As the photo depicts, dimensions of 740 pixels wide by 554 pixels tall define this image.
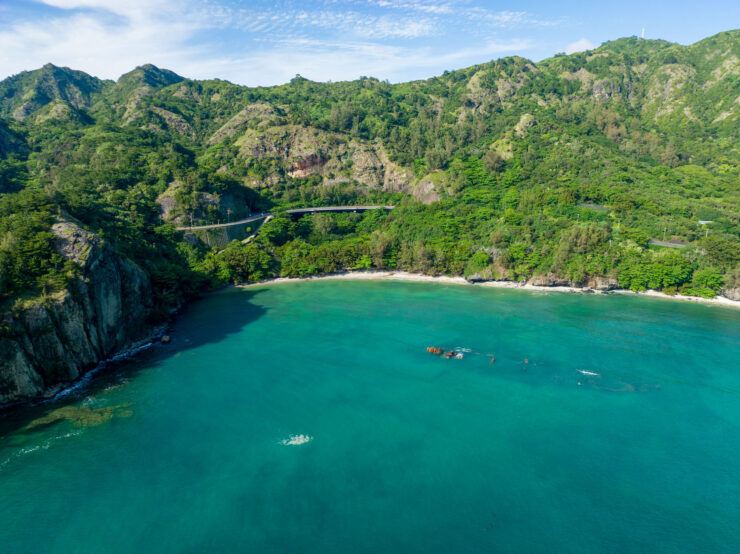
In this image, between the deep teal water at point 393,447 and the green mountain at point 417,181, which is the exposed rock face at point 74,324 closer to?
the green mountain at point 417,181

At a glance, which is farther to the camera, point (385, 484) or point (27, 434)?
point (27, 434)

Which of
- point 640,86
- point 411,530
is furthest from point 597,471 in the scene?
point 640,86

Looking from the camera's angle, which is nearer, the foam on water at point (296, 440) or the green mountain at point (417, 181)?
the foam on water at point (296, 440)

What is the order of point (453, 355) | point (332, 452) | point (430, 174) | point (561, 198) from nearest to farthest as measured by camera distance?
point (332, 452), point (453, 355), point (561, 198), point (430, 174)

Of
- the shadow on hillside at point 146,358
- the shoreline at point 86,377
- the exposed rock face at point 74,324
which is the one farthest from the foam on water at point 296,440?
the exposed rock face at point 74,324

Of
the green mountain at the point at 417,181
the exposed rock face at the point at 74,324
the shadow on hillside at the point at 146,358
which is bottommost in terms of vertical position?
the shadow on hillside at the point at 146,358

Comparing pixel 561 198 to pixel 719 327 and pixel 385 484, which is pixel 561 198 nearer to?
pixel 719 327
